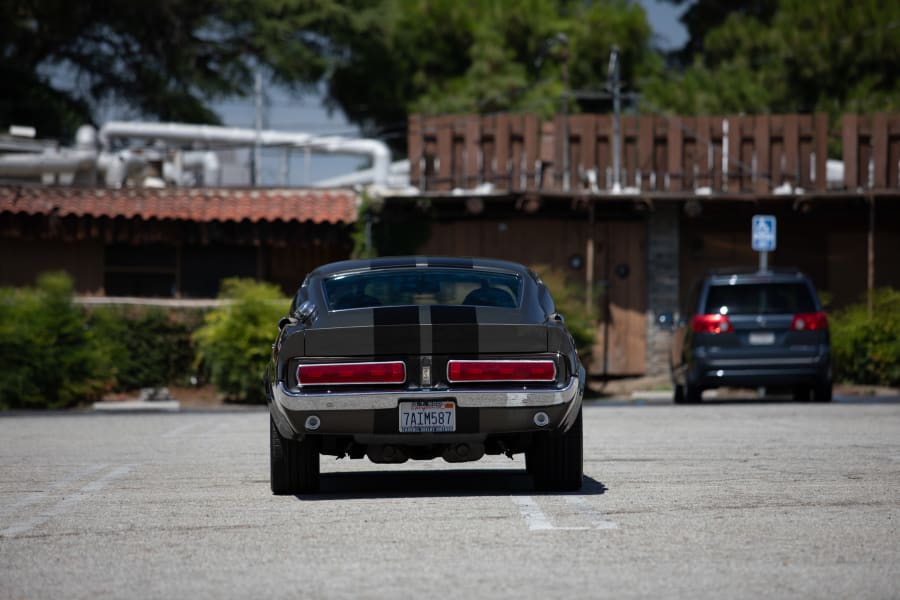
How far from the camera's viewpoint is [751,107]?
4403 centimetres

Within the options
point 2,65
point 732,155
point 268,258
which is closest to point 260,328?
point 268,258

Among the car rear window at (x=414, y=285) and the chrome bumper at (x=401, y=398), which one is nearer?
the chrome bumper at (x=401, y=398)

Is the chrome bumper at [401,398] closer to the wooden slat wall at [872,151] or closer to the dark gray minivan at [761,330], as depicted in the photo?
the dark gray minivan at [761,330]

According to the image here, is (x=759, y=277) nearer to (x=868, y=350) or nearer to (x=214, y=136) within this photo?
(x=868, y=350)

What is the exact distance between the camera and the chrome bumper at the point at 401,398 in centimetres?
960

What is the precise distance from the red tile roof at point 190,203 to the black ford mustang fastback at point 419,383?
21.7 meters

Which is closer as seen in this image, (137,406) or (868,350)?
(137,406)

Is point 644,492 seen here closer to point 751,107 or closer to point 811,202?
point 811,202

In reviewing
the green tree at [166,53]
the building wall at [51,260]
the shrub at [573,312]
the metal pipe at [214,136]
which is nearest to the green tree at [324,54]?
the green tree at [166,53]

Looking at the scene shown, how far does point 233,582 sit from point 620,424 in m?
11.6

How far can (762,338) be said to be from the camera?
70.7 ft

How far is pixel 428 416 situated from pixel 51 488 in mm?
2978

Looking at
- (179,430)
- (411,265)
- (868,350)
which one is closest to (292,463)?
(411,265)

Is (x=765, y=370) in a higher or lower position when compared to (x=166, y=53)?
lower
